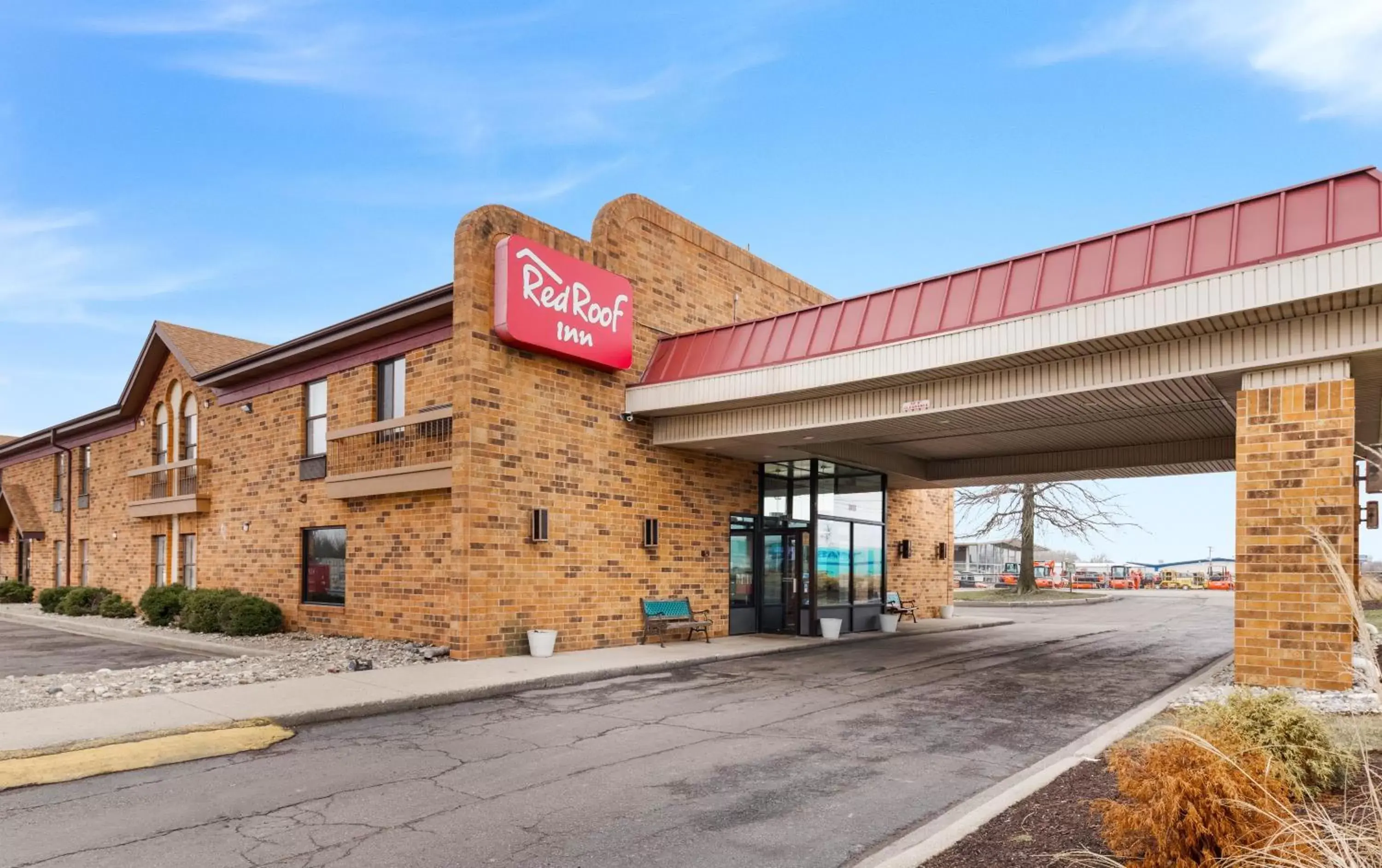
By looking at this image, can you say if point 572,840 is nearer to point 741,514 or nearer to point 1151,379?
point 1151,379

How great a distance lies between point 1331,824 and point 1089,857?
1.64 meters

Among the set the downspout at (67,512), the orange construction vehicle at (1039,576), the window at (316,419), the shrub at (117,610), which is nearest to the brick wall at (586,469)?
the window at (316,419)

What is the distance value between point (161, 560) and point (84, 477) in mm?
7433

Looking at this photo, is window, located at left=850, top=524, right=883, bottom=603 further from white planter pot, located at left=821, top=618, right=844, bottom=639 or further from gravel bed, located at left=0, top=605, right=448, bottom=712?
gravel bed, located at left=0, top=605, right=448, bottom=712

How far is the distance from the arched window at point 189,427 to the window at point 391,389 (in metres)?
8.54

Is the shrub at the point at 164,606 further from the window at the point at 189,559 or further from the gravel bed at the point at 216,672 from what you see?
the gravel bed at the point at 216,672

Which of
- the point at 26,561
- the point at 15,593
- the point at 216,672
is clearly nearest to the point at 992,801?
the point at 216,672

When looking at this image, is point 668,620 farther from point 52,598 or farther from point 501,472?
point 52,598

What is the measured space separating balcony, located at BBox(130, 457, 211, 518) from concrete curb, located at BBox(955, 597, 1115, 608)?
1034 inches

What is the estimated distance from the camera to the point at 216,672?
12.3 m

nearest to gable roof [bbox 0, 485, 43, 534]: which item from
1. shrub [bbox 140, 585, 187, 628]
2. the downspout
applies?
the downspout

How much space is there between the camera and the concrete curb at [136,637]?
15.3 m

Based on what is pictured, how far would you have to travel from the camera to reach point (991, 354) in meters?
12.2

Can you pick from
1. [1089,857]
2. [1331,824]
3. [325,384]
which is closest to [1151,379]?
[1089,857]
